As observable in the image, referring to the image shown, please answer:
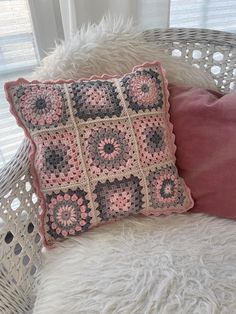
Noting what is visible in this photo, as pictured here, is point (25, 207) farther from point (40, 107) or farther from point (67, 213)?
point (40, 107)

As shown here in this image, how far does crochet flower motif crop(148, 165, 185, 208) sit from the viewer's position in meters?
0.76

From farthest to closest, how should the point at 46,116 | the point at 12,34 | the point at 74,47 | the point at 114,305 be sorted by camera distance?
the point at 12,34, the point at 74,47, the point at 46,116, the point at 114,305

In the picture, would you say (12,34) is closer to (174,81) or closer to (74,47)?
(74,47)

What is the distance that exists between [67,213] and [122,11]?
2.15ft

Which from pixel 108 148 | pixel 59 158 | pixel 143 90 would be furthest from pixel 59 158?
pixel 143 90

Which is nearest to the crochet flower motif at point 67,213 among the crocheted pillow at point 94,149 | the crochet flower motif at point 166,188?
the crocheted pillow at point 94,149

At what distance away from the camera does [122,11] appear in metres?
1.04

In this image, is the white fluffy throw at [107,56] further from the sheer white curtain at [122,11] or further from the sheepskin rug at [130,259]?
the sheer white curtain at [122,11]

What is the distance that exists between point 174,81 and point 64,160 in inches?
14.7

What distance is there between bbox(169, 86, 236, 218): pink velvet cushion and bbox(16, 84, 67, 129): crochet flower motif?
0.27m

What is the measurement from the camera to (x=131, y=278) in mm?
641

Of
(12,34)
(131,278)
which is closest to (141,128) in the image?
(131,278)

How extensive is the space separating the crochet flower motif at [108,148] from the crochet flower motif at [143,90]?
8 cm

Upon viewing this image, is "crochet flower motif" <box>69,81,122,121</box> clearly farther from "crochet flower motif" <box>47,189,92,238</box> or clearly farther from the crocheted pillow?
"crochet flower motif" <box>47,189,92,238</box>
